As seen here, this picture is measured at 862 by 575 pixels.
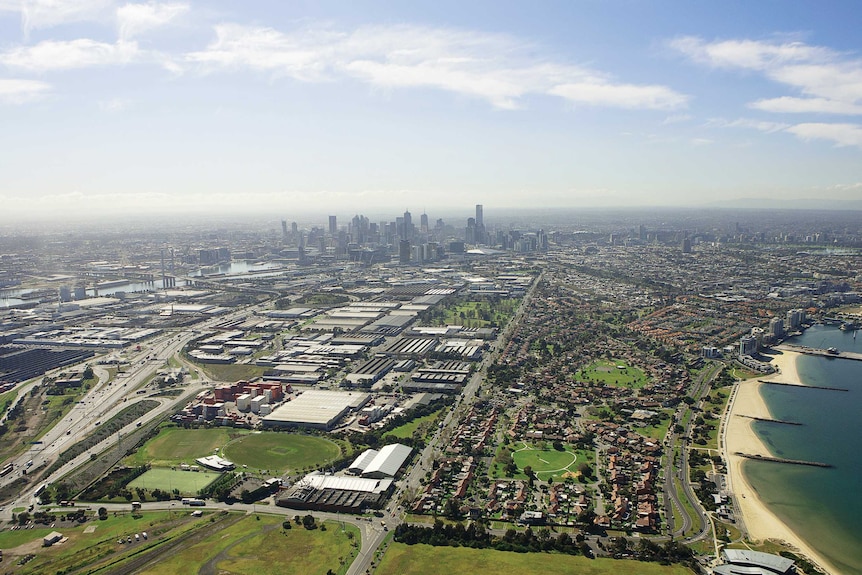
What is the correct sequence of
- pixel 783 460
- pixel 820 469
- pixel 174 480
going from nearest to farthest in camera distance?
pixel 174 480 → pixel 820 469 → pixel 783 460

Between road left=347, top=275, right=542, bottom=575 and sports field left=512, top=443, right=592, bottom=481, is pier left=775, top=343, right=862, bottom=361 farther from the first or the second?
sports field left=512, top=443, right=592, bottom=481

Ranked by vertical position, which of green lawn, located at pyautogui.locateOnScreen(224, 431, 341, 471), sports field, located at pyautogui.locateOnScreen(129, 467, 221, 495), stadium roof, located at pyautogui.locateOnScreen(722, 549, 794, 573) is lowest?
sports field, located at pyautogui.locateOnScreen(129, 467, 221, 495)

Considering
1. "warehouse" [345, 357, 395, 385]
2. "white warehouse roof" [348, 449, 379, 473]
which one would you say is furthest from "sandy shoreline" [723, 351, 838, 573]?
"warehouse" [345, 357, 395, 385]

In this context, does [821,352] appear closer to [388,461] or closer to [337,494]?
[388,461]

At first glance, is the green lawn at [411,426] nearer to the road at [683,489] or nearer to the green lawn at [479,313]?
the road at [683,489]

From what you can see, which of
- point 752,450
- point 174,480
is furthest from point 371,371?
point 752,450

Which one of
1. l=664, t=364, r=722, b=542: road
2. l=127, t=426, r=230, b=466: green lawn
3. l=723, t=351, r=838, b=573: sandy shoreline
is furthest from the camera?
l=127, t=426, r=230, b=466: green lawn
